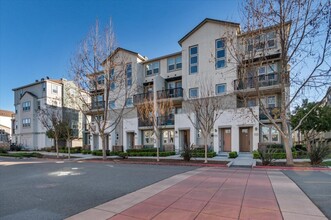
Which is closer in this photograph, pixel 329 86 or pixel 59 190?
pixel 59 190

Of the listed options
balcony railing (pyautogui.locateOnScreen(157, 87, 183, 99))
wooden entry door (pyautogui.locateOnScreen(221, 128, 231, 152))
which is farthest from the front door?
wooden entry door (pyautogui.locateOnScreen(221, 128, 231, 152))

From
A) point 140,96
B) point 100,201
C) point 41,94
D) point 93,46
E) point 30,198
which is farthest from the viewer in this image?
point 41,94

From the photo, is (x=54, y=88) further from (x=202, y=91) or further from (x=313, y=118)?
(x=313, y=118)

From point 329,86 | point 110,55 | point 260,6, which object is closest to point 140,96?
point 110,55

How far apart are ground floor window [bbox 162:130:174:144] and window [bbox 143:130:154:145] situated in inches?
62.9

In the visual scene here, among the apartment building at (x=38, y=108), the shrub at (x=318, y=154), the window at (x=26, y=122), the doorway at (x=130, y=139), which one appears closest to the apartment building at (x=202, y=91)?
the doorway at (x=130, y=139)

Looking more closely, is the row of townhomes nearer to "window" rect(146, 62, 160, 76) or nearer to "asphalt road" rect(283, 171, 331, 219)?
"window" rect(146, 62, 160, 76)

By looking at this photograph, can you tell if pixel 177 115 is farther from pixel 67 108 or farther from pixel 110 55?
pixel 67 108

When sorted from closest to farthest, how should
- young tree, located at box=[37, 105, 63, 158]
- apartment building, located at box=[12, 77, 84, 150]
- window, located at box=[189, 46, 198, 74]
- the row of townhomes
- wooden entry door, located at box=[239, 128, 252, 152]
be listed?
the row of townhomes, wooden entry door, located at box=[239, 128, 252, 152], young tree, located at box=[37, 105, 63, 158], window, located at box=[189, 46, 198, 74], apartment building, located at box=[12, 77, 84, 150]

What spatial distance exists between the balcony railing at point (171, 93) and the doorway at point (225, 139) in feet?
21.5

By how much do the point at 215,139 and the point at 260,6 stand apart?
1328 centimetres

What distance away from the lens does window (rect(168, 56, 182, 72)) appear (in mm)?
26922

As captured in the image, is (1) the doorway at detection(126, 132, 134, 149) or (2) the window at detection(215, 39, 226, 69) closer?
(2) the window at detection(215, 39, 226, 69)

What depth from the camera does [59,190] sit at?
24.6 feet
